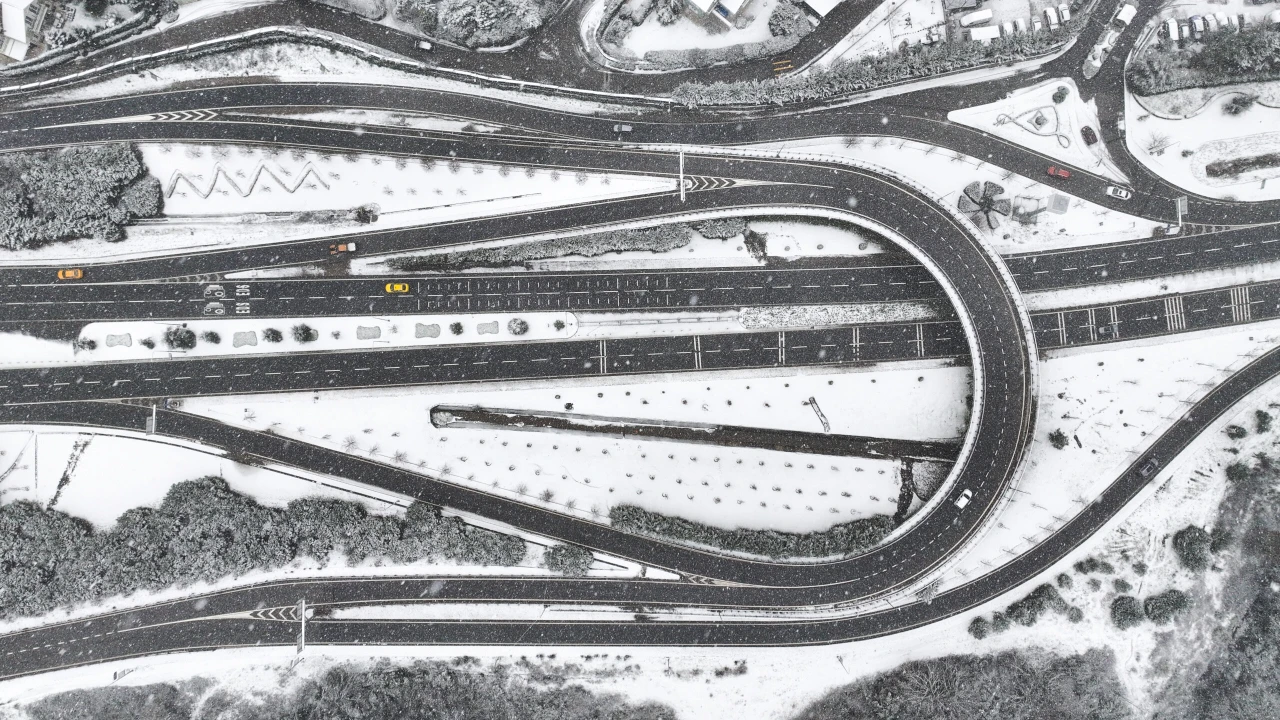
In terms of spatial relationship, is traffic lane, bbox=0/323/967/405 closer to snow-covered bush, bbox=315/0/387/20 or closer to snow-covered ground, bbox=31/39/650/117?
snow-covered ground, bbox=31/39/650/117

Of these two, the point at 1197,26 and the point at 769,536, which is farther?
the point at 1197,26

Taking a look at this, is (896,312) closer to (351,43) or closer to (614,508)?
(614,508)

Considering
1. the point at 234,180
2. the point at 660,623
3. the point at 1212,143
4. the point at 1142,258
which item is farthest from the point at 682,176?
the point at 1212,143

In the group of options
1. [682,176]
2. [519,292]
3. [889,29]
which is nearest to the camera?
[682,176]

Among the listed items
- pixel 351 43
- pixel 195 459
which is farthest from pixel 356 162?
pixel 195 459

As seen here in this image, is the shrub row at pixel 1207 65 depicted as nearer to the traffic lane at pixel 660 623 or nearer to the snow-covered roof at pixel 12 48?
the traffic lane at pixel 660 623

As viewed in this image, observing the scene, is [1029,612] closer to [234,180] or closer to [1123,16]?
[1123,16]

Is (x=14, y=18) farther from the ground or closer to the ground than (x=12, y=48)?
farther from the ground
